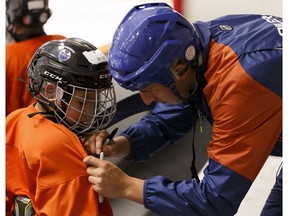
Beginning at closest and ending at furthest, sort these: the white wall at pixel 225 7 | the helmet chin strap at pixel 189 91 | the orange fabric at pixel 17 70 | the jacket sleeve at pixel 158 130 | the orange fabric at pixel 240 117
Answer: the orange fabric at pixel 240 117
the helmet chin strap at pixel 189 91
the jacket sleeve at pixel 158 130
the orange fabric at pixel 17 70
the white wall at pixel 225 7

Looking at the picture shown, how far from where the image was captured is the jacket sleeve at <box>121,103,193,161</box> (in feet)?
5.83

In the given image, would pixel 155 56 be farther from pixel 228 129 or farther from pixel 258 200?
pixel 258 200

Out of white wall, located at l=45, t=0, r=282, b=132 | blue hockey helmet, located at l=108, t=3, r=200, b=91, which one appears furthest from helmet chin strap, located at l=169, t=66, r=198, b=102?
white wall, located at l=45, t=0, r=282, b=132

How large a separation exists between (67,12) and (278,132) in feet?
11.0

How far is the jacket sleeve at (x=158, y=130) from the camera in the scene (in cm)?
178

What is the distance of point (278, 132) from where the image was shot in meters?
1.34

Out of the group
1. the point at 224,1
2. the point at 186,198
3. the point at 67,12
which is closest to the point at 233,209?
the point at 186,198

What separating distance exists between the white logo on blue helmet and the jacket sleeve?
47 centimetres

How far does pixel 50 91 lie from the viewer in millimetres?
1472

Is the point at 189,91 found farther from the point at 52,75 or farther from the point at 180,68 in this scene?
the point at 52,75

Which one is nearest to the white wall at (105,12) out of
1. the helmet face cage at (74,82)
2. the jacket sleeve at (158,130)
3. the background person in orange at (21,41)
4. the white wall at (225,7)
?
the white wall at (225,7)

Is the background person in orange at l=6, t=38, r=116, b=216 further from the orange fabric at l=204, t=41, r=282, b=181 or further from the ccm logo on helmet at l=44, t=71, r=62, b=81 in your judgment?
the orange fabric at l=204, t=41, r=282, b=181

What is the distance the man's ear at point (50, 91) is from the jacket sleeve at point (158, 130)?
0.41 metres

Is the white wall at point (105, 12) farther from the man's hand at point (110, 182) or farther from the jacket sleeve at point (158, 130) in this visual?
the man's hand at point (110, 182)
